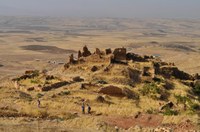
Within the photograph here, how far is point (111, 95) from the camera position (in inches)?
1021

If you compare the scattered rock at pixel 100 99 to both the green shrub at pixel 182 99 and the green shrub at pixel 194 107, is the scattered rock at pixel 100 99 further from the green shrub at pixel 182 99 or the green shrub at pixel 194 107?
the green shrub at pixel 194 107

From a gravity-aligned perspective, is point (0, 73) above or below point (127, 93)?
below

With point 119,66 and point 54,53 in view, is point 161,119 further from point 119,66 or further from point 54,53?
point 54,53

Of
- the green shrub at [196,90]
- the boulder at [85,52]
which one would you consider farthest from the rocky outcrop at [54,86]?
the green shrub at [196,90]

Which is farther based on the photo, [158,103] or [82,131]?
[158,103]

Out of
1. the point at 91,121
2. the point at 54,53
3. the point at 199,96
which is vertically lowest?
the point at 54,53

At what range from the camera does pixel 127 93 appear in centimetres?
2591

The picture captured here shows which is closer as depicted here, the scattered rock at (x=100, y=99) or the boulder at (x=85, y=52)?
the scattered rock at (x=100, y=99)

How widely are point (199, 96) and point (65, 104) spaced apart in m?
12.4

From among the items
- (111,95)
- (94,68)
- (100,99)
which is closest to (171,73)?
(94,68)

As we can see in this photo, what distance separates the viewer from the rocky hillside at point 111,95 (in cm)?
1755

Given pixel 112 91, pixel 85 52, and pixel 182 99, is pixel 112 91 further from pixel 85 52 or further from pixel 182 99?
pixel 85 52

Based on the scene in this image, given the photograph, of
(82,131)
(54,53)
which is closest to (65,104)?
(82,131)

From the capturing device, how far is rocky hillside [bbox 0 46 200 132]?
17547mm
